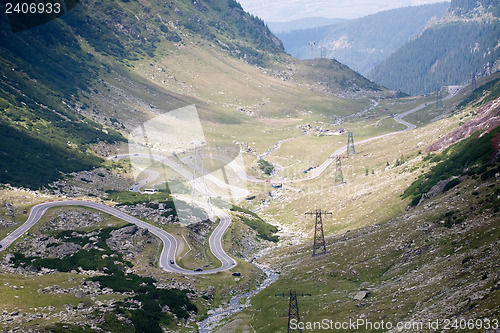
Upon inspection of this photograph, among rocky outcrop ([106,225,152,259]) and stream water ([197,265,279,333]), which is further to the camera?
rocky outcrop ([106,225,152,259])

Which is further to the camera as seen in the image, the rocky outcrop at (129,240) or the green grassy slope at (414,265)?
the rocky outcrop at (129,240)

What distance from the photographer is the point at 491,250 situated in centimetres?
6694

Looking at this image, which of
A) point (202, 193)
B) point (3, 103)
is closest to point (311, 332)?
point (202, 193)

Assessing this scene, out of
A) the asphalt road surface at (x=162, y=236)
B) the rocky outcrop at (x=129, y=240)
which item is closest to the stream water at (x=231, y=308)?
the asphalt road surface at (x=162, y=236)

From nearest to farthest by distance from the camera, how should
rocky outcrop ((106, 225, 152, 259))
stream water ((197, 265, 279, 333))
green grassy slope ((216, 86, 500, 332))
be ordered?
green grassy slope ((216, 86, 500, 332)) < stream water ((197, 265, 279, 333)) < rocky outcrop ((106, 225, 152, 259))

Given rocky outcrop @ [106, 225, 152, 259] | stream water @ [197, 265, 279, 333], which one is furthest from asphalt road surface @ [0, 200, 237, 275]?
stream water @ [197, 265, 279, 333]

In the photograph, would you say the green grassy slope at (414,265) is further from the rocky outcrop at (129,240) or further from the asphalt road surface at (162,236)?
the rocky outcrop at (129,240)

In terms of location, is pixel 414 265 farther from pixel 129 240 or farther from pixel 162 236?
pixel 129 240

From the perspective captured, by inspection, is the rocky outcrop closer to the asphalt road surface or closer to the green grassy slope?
the asphalt road surface

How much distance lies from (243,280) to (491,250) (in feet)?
178

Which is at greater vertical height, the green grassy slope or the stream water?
the green grassy slope

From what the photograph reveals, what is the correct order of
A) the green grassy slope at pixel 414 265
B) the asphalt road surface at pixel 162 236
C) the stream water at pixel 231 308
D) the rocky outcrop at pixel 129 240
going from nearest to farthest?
the green grassy slope at pixel 414 265
the stream water at pixel 231 308
the asphalt road surface at pixel 162 236
the rocky outcrop at pixel 129 240

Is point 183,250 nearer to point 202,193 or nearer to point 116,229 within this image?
point 116,229

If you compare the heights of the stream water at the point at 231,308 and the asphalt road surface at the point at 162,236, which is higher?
the asphalt road surface at the point at 162,236
